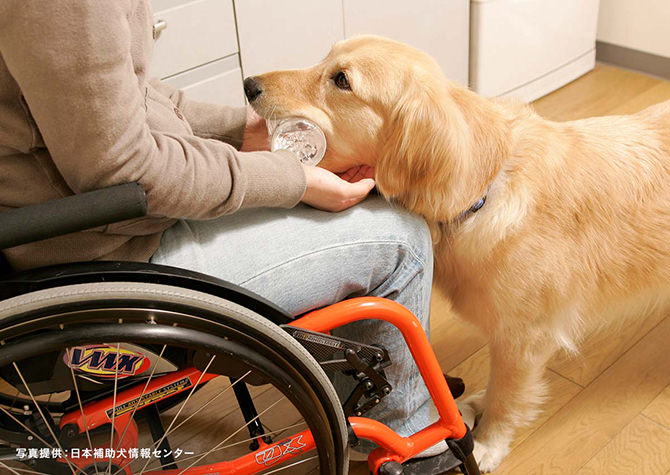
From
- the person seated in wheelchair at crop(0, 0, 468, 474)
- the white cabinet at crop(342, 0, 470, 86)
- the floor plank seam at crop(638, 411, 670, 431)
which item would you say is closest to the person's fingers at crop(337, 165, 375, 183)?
the person seated in wheelchair at crop(0, 0, 468, 474)

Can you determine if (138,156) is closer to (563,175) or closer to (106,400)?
A: (106,400)

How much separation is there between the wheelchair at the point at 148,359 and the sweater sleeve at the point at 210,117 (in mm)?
432

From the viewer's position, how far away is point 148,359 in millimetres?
876

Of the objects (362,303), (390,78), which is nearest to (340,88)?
(390,78)

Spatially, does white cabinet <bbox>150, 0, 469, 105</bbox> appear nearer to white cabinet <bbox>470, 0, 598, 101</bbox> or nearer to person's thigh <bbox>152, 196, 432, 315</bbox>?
white cabinet <bbox>470, 0, 598, 101</bbox>

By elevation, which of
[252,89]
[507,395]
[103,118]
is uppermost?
[103,118]

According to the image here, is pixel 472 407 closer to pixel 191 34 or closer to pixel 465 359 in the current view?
pixel 465 359

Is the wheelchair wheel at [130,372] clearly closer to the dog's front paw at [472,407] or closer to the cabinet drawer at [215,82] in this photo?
the dog's front paw at [472,407]

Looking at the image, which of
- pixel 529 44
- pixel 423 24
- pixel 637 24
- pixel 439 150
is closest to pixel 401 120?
pixel 439 150

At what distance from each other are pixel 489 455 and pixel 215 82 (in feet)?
3.89

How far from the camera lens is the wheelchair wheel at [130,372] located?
750 mm

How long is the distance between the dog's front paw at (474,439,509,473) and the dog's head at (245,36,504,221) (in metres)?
0.54

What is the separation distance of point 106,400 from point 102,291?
0.88 ft

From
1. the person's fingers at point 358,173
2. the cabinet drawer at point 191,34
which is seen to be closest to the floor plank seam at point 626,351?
the person's fingers at point 358,173
